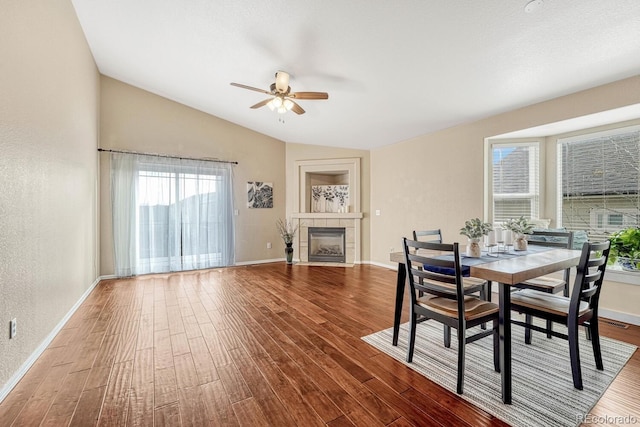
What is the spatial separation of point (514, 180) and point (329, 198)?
361cm

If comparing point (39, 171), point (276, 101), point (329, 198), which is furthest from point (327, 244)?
point (39, 171)

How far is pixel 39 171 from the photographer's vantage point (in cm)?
222

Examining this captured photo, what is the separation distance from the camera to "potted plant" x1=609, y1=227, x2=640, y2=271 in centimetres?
276

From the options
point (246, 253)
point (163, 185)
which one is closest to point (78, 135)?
point (163, 185)

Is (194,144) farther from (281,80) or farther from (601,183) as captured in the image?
(601,183)

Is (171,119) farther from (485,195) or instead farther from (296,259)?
(485,195)

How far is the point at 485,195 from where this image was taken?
391 centimetres

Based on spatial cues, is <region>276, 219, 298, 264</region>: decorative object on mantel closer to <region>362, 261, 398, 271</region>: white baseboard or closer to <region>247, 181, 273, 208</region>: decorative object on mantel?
<region>247, 181, 273, 208</region>: decorative object on mantel

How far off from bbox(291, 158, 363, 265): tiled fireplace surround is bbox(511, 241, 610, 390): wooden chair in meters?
4.00

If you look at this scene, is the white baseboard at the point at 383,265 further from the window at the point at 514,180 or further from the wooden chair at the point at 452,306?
the wooden chair at the point at 452,306

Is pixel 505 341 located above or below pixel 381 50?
below

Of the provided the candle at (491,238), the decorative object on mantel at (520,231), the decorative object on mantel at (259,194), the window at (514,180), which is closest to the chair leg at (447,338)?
the candle at (491,238)

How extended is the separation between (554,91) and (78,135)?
220 inches

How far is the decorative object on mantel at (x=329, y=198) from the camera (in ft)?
20.9
